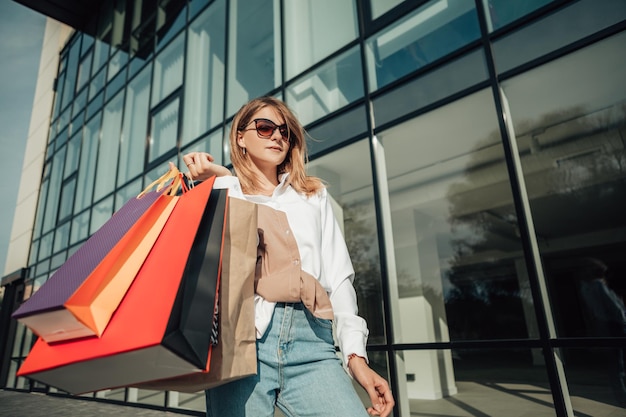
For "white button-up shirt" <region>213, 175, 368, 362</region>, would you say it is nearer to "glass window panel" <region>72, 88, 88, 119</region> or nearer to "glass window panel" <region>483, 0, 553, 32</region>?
"glass window panel" <region>483, 0, 553, 32</region>

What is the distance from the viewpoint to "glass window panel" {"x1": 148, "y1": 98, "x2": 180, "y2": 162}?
7.53m

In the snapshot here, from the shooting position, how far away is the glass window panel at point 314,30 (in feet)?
16.1

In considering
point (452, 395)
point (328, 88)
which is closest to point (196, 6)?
point (328, 88)

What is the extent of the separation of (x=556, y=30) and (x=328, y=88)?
2.56 meters

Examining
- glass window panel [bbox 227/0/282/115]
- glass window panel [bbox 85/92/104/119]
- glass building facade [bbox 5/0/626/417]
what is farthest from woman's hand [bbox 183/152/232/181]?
glass window panel [bbox 85/92/104/119]

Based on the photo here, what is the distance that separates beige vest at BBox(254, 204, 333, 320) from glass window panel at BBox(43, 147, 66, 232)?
1324cm

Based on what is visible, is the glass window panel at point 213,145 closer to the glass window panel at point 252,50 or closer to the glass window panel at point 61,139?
the glass window panel at point 252,50

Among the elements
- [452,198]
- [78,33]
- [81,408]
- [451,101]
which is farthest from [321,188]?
[78,33]

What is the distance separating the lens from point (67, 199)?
1134 cm

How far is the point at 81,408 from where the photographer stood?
699 centimetres

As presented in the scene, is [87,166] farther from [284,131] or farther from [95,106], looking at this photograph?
[284,131]

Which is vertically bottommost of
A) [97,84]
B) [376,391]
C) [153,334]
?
[376,391]

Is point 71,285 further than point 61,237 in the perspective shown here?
No

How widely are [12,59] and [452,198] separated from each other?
15.9m
